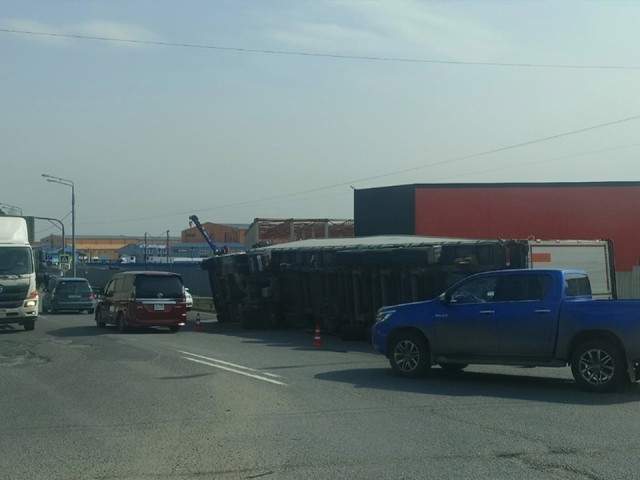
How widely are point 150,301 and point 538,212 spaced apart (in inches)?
828

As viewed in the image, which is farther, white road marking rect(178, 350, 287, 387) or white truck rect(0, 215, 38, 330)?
white truck rect(0, 215, 38, 330)

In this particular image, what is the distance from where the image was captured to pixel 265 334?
24.8m

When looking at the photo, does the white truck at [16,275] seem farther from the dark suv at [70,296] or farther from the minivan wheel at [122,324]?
the dark suv at [70,296]

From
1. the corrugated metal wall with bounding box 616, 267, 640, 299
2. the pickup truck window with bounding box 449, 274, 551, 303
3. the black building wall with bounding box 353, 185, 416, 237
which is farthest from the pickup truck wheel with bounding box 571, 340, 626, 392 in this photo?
the black building wall with bounding box 353, 185, 416, 237

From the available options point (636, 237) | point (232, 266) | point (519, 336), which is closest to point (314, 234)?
point (636, 237)

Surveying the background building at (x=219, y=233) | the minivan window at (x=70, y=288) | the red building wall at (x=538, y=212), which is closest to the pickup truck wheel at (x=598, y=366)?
the red building wall at (x=538, y=212)

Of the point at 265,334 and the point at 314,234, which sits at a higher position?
the point at 314,234

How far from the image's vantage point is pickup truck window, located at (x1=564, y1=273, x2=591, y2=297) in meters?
13.0

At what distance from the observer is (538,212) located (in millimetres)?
39031

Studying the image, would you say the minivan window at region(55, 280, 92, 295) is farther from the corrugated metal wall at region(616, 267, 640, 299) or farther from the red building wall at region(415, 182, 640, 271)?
the corrugated metal wall at region(616, 267, 640, 299)

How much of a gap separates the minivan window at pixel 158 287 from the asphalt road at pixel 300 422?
7.56 meters

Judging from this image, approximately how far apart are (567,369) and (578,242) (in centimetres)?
580

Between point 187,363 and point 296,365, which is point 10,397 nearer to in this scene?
point 187,363

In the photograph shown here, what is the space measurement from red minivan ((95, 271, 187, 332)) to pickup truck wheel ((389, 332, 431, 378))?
12.0 meters
